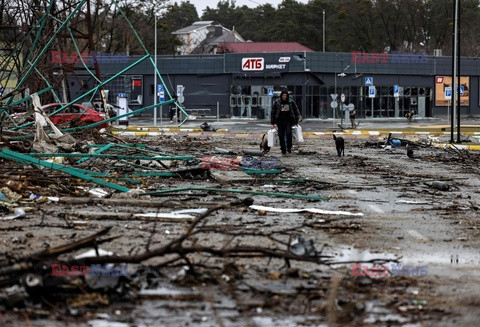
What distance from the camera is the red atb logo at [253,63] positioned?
3009 inches

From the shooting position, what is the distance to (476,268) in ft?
22.7

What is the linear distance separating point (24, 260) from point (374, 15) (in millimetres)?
91361

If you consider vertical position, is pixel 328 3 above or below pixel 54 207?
above

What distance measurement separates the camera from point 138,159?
1504 centimetres

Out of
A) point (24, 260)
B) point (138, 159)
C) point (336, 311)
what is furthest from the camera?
point (138, 159)

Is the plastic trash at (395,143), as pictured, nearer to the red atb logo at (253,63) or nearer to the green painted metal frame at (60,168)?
the green painted metal frame at (60,168)

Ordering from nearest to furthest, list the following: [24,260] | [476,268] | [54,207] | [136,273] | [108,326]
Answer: [108,326]
[24,260]
[136,273]
[476,268]
[54,207]

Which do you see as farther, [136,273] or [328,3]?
Result: [328,3]

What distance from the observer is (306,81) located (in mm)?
76062

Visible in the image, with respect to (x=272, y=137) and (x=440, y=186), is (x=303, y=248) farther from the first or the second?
(x=272, y=137)

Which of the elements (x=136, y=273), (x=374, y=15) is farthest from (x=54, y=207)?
(x=374, y=15)

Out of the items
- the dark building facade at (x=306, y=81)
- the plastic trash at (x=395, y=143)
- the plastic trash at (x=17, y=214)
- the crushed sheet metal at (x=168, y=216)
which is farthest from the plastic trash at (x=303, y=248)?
the dark building facade at (x=306, y=81)

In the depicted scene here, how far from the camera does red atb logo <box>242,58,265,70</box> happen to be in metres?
76.4

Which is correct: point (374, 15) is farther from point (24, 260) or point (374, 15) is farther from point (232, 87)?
point (24, 260)
